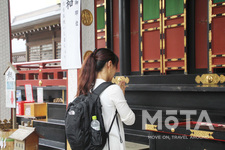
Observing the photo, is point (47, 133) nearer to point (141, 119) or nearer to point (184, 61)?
point (141, 119)

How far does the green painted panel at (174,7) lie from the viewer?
4789 millimetres

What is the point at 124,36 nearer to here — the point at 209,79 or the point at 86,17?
the point at 209,79

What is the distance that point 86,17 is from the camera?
3123mm

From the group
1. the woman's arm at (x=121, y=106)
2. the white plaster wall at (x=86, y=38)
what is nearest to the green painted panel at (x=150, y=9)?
the white plaster wall at (x=86, y=38)

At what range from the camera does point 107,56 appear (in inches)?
72.6

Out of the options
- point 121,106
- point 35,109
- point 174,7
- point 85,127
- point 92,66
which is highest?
point 174,7

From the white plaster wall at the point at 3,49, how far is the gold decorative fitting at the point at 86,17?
187 cm

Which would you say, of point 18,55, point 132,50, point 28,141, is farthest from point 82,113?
point 18,55

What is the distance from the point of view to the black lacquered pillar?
5.62 meters

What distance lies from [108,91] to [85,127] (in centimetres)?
29

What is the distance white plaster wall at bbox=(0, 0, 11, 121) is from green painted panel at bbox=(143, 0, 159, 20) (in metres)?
2.62

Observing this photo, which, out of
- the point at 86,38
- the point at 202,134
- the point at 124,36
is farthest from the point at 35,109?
the point at 202,134

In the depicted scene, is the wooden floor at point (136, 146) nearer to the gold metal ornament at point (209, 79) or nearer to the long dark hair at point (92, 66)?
the gold metal ornament at point (209, 79)

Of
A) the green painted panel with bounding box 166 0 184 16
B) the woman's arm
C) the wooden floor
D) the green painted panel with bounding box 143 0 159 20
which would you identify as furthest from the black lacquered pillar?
the woman's arm
